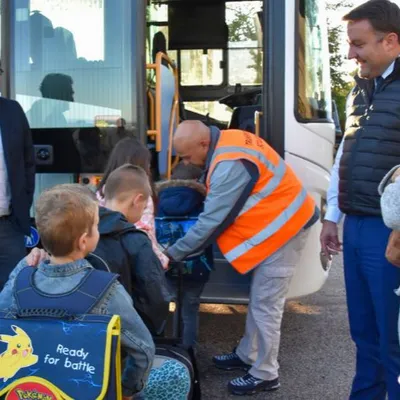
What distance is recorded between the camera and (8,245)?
371 centimetres

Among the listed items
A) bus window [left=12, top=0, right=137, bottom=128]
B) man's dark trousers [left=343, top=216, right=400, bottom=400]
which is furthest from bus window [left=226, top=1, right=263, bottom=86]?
man's dark trousers [left=343, top=216, right=400, bottom=400]

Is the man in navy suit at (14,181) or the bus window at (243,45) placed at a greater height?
the bus window at (243,45)

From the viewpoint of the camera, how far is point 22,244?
12.4ft

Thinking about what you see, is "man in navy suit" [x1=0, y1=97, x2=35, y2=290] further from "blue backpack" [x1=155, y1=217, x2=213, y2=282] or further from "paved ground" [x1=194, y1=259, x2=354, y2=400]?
"paved ground" [x1=194, y1=259, x2=354, y2=400]

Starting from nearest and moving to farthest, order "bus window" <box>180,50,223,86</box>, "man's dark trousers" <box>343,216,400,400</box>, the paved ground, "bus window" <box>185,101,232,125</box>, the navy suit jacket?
"man's dark trousers" <box>343,216,400,400</box> < the navy suit jacket < the paved ground < "bus window" <box>185,101,232,125</box> < "bus window" <box>180,50,223,86</box>

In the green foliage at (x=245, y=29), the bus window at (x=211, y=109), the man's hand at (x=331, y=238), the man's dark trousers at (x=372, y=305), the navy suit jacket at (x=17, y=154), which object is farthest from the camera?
the green foliage at (x=245, y=29)

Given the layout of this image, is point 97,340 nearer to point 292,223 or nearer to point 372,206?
point 372,206

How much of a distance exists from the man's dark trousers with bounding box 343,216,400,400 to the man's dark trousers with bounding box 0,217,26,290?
71.4 inches

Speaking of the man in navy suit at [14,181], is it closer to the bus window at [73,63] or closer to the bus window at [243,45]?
the bus window at [73,63]

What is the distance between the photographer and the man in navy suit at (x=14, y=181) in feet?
11.9

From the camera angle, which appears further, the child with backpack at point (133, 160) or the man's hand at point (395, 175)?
the child with backpack at point (133, 160)

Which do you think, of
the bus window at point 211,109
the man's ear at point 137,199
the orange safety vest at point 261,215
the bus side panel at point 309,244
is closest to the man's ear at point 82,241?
the man's ear at point 137,199

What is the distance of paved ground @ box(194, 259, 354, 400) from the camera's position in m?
4.06

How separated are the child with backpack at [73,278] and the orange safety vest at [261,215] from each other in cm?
163
